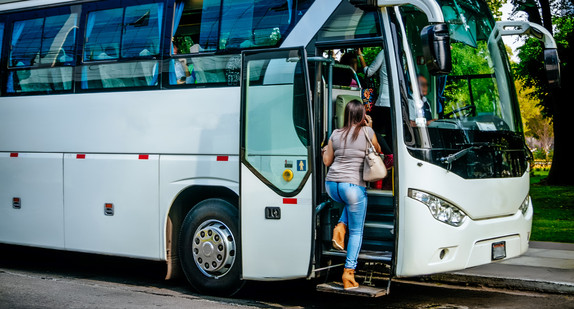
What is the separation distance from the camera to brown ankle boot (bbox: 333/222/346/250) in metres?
7.89

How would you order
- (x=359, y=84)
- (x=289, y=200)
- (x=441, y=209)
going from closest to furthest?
(x=441, y=209), (x=289, y=200), (x=359, y=84)

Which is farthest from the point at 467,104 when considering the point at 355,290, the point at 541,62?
the point at 541,62

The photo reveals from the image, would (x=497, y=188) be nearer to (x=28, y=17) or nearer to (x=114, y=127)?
(x=114, y=127)

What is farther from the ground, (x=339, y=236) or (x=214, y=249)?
(x=339, y=236)

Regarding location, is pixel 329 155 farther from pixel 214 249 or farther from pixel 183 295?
pixel 183 295

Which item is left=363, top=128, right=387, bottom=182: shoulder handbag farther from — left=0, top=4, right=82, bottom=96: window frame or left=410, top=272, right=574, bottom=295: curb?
left=0, top=4, right=82, bottom=96: window frame

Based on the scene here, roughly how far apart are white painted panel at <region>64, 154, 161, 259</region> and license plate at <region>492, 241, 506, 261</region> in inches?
155

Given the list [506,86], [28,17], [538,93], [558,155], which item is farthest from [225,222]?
[538,93]

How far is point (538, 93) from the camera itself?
30.5 m

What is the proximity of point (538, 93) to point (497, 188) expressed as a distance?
23973mm

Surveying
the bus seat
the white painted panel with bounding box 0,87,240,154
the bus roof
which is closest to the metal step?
the bus seat

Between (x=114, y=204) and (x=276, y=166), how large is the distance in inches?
104

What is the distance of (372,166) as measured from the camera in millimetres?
7738

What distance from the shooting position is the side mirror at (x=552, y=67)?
27.2 ft
